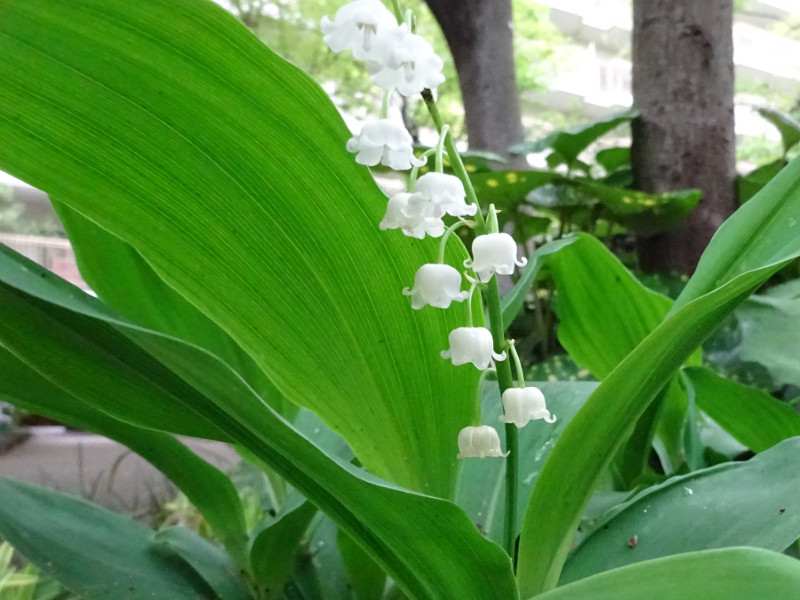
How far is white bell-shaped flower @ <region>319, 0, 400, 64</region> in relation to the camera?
23cm

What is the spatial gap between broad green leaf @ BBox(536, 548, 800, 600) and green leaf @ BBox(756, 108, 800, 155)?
107 cm

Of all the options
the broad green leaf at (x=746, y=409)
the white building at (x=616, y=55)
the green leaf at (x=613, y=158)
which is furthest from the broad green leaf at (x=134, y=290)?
the white building at (x=616, y=55)

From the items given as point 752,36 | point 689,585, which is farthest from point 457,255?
point 752,36

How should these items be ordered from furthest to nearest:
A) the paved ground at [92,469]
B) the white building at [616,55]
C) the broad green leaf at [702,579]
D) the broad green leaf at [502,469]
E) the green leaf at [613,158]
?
the white building at [616,55]
the green leaf at [613,158]
the paved ground at [92,469]
the broad green leaf at [502,469]
the broad green leaf at [702,579]

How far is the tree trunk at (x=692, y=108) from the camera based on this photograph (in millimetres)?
953

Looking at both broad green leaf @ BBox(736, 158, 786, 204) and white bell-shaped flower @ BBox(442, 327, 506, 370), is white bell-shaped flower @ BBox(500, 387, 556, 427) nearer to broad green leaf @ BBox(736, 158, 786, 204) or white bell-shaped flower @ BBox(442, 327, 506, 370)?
white bell-shaped flower @ BBox(442, 327, 506, 370)

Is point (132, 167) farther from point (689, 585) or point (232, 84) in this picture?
point (689, 585)

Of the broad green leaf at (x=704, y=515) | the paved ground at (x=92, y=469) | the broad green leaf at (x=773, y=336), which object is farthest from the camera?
the paved ground at (x=92, y=469)

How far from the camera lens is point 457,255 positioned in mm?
336

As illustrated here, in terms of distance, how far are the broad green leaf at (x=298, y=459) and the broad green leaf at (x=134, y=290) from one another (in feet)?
0.47

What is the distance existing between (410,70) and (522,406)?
174mm

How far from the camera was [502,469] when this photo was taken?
47 centimetres

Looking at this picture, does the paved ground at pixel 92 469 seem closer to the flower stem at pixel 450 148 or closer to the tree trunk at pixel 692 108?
the flower stem at pixel 450 148

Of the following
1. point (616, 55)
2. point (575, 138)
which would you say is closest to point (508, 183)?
point (575, 138)
